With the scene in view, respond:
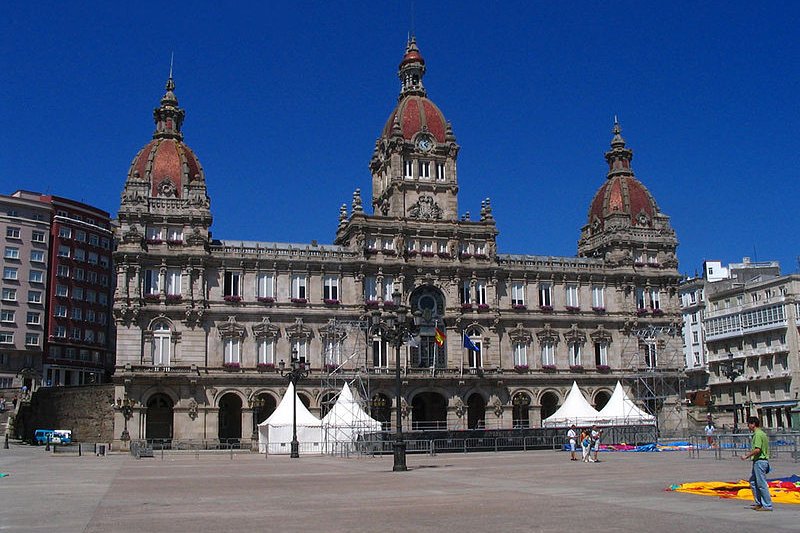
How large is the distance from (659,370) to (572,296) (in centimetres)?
1130

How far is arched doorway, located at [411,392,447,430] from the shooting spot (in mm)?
84500

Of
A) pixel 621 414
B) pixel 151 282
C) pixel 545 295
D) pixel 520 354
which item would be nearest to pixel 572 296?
pixel 545 295

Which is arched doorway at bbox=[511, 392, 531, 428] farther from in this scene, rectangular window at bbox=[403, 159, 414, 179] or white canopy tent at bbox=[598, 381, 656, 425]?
rectangular window at bbox=[403, 159, 414, 179]

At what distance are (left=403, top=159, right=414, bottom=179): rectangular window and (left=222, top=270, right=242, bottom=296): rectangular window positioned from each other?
19.4 meters

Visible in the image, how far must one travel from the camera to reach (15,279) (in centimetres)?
10781

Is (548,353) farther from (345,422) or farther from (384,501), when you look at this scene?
(384,501)

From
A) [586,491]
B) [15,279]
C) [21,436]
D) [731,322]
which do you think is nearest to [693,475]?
[586,491]

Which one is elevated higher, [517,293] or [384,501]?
[517,293]

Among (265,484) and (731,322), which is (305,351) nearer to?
(265,484)

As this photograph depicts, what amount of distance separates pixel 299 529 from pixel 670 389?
257ft

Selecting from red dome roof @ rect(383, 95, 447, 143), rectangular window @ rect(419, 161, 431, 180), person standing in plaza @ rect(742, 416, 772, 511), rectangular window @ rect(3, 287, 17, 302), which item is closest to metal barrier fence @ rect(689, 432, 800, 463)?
person standing in plaza @ rect(742, 416, 772, 511)

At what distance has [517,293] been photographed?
88812 millimetres

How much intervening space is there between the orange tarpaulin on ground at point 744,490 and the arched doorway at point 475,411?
58.8 meters

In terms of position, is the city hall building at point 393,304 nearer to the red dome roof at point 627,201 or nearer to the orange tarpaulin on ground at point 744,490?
the red dome roof at point 627,201
